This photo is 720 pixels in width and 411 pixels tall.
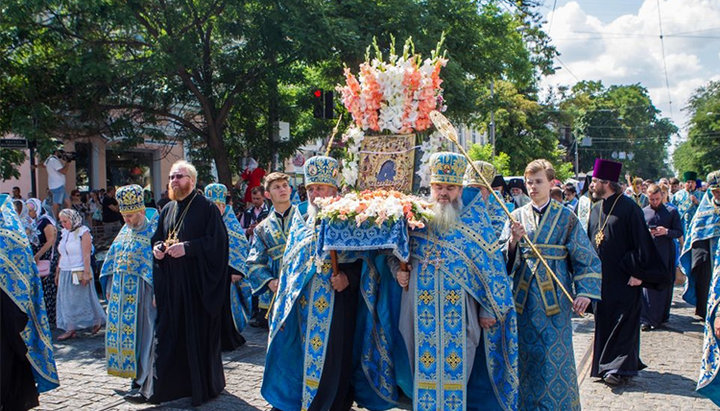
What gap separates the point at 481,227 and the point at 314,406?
6.09ft

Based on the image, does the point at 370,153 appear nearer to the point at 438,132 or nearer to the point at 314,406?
the point at 438,132

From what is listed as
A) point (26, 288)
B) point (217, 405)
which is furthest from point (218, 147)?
point (26, 288)

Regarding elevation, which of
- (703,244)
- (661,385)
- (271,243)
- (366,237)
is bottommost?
(661,385)

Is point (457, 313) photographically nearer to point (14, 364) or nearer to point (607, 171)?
point (607, 171)

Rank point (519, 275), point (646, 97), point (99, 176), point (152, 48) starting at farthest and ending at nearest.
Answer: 1. point (646, 97)
2. point (99, 176)
3. point (152, 48)
4. point (519, 275)

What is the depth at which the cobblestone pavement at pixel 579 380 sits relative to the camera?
21.2 feet

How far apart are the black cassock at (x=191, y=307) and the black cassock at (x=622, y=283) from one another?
378 cm

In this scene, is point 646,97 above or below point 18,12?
above

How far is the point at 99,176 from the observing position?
2172 centimetres

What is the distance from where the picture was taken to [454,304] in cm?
504

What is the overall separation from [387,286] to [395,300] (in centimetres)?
13

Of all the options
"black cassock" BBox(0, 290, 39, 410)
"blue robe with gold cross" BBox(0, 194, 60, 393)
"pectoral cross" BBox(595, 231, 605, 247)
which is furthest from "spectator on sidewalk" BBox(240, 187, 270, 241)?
"pectoral cross" BBox(595, 231, 605, 247)

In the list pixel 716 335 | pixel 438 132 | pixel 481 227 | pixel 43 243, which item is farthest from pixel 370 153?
pixel 43 243

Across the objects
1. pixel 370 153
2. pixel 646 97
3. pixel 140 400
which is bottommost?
pixel 140 400
